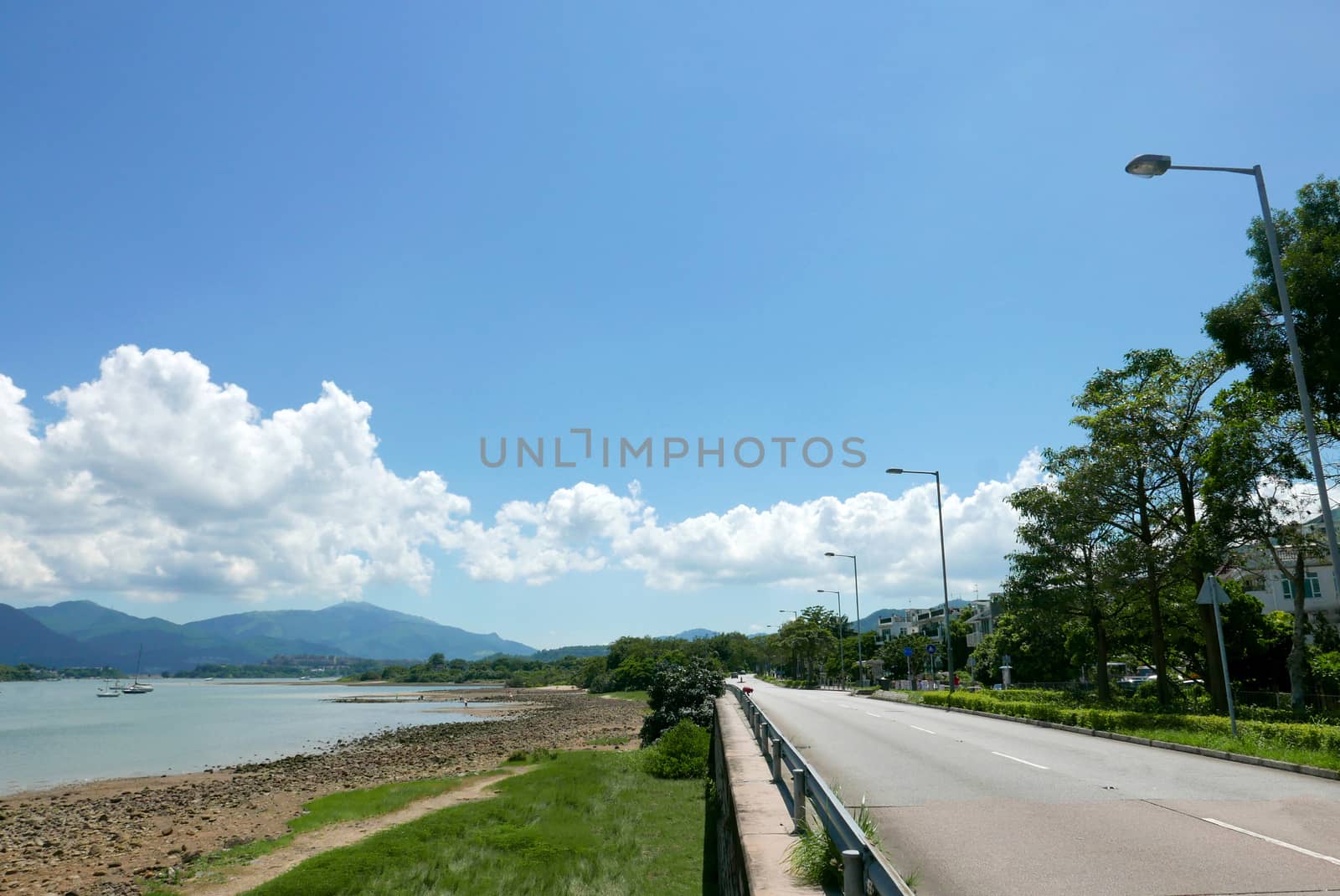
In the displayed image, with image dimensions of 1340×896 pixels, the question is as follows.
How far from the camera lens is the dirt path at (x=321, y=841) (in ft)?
64.0

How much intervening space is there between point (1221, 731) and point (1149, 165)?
13021 mm

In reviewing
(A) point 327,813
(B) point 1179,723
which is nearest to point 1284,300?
(B) point 1179,723

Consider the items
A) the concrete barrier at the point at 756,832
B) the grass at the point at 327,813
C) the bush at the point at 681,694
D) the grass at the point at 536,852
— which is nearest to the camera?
the concrete barrier at the point at 756,832

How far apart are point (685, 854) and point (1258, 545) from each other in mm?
21393

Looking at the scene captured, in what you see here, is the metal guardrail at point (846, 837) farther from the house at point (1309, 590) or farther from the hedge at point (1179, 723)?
the house at point (1309, 590)

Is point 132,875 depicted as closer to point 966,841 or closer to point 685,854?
point 685,854

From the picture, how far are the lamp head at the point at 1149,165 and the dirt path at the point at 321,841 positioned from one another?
2302 centimetres

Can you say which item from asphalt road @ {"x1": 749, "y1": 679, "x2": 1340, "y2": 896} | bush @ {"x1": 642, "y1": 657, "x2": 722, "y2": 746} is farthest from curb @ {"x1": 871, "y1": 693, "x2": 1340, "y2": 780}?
bush @ {"x1": 642, "y1": 657, "x2": 722, "y2": 746}

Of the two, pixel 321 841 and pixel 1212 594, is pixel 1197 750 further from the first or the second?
pixel 321 841

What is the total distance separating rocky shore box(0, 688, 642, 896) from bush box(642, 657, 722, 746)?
10089 millimetres

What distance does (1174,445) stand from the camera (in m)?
27.6

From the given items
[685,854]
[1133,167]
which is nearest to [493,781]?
[685,854]

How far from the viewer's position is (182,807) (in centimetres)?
3228

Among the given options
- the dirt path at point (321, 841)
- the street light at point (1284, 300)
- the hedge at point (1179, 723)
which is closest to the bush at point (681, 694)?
the dirt path at point (321, 841)
